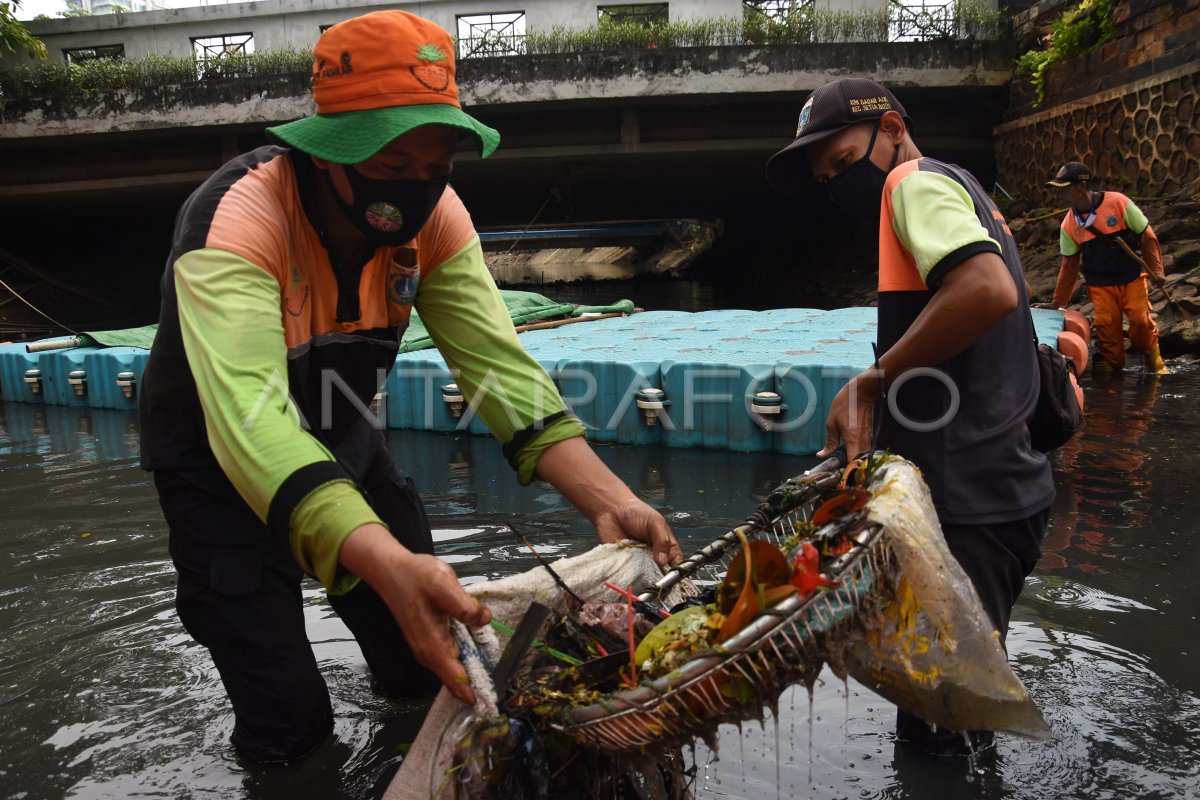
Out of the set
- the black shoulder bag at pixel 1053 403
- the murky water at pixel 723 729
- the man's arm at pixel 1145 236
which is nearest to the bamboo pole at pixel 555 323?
the murky water at pixel 723 729

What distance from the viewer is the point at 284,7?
2272cm

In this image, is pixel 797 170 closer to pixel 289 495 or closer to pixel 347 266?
pixel 347 266

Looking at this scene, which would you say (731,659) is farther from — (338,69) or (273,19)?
(273,19)

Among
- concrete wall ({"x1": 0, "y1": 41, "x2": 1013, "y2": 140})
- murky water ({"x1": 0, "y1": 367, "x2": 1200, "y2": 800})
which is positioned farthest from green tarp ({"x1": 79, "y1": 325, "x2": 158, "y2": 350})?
concrete wall ({"x1": 0, "y1": 41, "x2": 1013, "y2": 140})

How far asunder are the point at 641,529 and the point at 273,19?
23.9 m

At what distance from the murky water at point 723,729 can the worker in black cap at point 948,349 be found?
2.23ft

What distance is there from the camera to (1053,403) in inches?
101

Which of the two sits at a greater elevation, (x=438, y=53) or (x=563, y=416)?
(x=438, y=53)

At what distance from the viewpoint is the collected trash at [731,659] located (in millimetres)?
1783

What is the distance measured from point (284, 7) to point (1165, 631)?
2369 centimetres

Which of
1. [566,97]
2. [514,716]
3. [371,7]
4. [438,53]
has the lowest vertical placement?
[514,716]

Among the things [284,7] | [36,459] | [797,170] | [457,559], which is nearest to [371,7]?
[284,7]

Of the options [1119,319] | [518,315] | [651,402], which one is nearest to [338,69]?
[651,402]

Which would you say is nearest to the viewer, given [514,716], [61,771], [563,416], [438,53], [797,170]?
[514,716]
